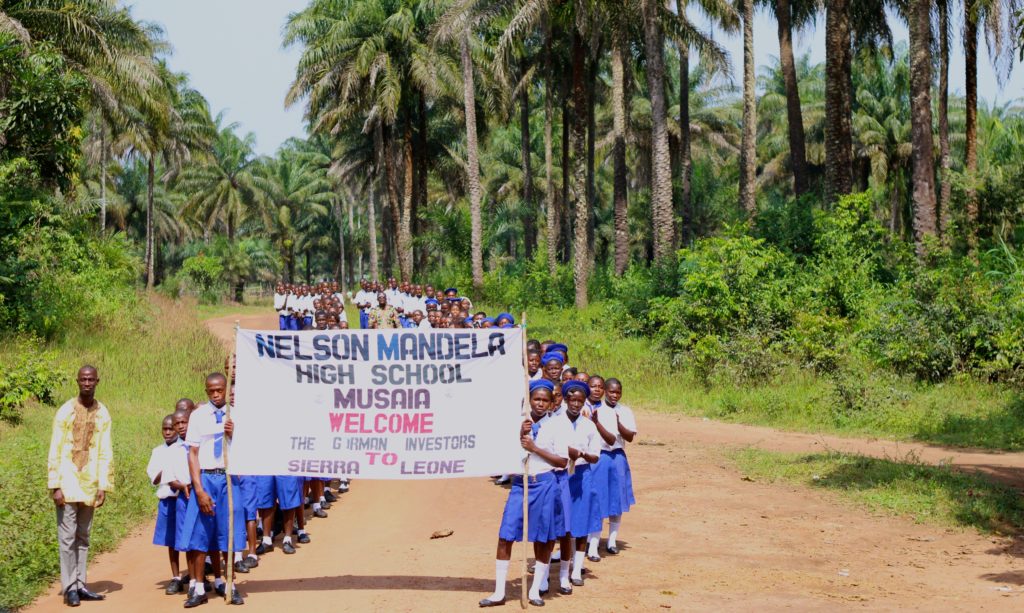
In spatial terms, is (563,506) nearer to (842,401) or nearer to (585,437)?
(585,437)

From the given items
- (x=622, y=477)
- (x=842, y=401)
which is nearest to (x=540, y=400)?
(x=622, y=477)

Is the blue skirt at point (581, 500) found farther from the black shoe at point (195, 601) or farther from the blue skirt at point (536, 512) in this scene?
the black shoe at point (195, 601)

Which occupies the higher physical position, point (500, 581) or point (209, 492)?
point (209, 492)

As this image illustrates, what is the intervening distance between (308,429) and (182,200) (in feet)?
227

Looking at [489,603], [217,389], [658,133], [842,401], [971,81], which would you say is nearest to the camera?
[489,603]

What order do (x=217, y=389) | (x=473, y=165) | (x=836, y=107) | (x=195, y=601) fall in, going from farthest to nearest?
(x=473, y=165) → (x=836, y=107) → (x=217, y=389) → (x=195, y=601)

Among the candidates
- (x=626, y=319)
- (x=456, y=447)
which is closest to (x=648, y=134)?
(x=626, y=319)

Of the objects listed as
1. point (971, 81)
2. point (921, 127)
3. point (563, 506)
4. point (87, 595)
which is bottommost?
point (87, 595)

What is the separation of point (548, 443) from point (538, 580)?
1.05 meters

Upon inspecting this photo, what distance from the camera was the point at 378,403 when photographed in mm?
8102

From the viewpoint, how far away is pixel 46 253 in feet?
73.6

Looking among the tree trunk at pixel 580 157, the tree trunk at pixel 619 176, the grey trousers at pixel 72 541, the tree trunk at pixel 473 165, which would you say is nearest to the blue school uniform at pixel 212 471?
the grey trousers at pixel 72 541

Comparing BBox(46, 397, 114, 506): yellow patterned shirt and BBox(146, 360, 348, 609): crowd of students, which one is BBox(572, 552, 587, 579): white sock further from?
BBox(46, 397, 114, 506): yellow patterned shirt

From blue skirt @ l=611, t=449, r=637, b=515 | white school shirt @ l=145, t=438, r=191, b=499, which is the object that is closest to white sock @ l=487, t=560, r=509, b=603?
blue skirt @ l=611, t=449, r=637, b=515
